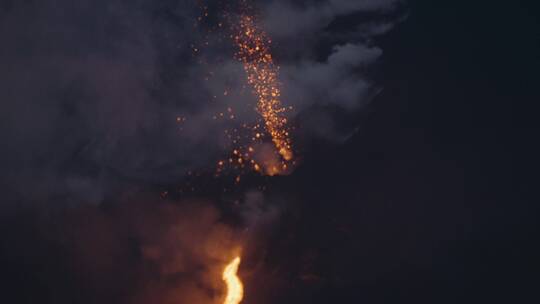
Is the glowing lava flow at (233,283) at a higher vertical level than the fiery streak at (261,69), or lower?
lower

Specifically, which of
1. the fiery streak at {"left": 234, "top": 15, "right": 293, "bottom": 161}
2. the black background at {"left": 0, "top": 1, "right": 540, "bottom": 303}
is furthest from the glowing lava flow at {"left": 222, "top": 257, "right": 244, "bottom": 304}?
the fiery streak at {"left": 234, "top": 15, "right": 293, "bottom": 161}

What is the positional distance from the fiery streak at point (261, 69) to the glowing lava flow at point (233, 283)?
4.26 metres

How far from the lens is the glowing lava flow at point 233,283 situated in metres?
9.67

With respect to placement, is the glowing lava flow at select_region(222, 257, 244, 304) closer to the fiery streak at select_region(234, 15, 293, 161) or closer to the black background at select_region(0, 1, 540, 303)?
the black background at select_region(0, 1, 540, 303)

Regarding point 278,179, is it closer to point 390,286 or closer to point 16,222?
point 390,286

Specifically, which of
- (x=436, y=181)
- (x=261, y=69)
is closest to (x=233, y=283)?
(x=261, y=69)

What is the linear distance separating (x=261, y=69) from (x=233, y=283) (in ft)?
21.7

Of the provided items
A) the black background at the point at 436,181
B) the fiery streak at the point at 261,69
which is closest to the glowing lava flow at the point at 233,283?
the black background at the point at 436,181

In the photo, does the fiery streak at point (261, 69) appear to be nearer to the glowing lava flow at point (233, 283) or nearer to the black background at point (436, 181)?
the black background at point (436, 181)

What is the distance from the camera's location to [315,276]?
10422 millimetres

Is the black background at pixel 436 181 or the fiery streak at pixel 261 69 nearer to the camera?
the fiery streak at pixel 261 69

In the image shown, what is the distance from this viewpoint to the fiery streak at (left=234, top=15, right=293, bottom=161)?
28.0 ft

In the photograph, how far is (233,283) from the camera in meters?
9.86

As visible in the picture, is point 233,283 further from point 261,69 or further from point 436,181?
point 436,181
